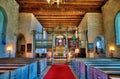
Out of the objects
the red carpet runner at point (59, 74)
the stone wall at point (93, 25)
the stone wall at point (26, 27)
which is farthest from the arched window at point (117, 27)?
the stone wall at point (26, 27)

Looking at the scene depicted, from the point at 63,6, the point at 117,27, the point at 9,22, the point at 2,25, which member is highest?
the point at 63,6

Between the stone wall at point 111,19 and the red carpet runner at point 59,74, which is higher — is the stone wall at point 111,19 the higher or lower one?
the higher one

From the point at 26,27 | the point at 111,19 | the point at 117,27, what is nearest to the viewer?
the point at 117,27

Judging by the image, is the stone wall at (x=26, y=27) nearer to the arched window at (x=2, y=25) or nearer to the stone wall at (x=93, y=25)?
the arched window at (x=2, y=25)

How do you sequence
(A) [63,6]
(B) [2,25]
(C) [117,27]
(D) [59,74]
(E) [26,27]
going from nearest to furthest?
(D) [59,74] → (B) [2,25] → (C) [117,27] → (A) [63,6] → (E) [26,27]

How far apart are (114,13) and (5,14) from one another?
6.90 m

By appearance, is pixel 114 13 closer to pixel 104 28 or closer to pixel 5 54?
pixel 104 28

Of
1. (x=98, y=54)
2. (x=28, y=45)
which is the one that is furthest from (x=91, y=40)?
(x=28, y=45)

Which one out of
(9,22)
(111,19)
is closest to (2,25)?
(9,22)

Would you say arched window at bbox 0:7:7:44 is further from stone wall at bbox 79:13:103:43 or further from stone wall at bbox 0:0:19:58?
stone wall at bbox 79:13:103:43

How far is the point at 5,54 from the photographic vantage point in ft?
27.8

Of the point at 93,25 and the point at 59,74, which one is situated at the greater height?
the point at 93,25

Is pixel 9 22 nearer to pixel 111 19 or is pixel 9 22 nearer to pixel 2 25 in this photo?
pixel 2 25

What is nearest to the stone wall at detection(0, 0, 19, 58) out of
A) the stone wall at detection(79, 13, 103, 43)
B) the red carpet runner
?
the red carpet runner
